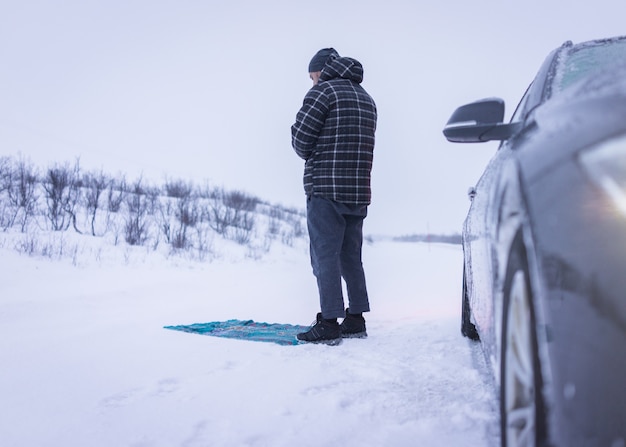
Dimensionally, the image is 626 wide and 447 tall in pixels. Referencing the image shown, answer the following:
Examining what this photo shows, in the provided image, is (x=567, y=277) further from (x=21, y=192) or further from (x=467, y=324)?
(x=21, y=192)

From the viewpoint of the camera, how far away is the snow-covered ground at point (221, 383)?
1646 millimetres

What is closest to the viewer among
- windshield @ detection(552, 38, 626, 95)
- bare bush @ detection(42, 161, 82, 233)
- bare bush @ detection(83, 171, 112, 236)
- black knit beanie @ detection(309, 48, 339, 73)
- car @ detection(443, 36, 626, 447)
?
car @ detection(443, 36, 626, 447)

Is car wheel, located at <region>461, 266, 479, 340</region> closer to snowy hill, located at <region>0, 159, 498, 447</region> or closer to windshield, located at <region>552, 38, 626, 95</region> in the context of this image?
snowy hill, located at <region>0, 159, 498, 447</region>

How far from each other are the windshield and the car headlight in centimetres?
71

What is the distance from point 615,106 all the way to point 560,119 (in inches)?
4.5

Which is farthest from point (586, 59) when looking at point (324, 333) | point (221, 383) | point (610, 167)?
point (324, 333)

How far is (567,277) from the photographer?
2.43ft

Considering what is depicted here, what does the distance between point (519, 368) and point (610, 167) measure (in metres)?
0.39

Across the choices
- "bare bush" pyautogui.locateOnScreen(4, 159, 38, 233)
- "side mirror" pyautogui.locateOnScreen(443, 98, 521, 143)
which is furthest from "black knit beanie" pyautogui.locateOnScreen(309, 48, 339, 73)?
"bare bush" pyautogui.locateOnScreen(4, 159, 38, 233)

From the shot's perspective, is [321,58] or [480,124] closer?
[480,124]

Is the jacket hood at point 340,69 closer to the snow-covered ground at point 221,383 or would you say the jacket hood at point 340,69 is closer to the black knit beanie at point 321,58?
the black knit beanie at point 321,58

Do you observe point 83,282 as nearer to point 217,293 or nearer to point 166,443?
point 217,293

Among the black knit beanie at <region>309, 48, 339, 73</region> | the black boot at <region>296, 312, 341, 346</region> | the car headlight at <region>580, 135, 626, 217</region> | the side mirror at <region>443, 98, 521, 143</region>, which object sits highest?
the black knit beanie at <region>309, 48, 339, 73</region>

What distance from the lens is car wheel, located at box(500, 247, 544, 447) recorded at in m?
0.77
